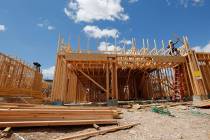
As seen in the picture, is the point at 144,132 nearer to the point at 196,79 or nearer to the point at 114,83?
the point at 114,83

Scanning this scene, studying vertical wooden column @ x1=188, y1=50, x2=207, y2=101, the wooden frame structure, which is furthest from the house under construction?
the wooden frame structure

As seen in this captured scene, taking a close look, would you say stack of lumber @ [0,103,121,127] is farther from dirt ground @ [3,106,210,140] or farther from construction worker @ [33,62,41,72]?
construction worker @ [33,62,41,72]

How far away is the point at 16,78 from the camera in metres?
15.2

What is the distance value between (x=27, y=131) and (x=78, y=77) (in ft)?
49.3

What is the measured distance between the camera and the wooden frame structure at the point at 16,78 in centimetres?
1329

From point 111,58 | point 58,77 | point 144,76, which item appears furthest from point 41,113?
point 144,76

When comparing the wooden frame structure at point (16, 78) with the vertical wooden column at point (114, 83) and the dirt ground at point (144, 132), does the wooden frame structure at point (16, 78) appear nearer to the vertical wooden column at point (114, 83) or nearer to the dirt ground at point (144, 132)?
the vertical wooden column at point (114, 83)

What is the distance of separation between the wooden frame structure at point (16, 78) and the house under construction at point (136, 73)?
3.11 metres

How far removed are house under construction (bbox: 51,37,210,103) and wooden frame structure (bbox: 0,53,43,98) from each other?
122 inches

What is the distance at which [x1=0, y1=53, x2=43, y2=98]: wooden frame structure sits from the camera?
13289 mm

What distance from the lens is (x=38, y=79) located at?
20578 millimetres

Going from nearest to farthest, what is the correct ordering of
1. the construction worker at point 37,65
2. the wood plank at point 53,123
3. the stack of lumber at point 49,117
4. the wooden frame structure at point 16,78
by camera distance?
1. the wood plank at point 53,123
2. the stack of lumber at point 49,117
3. the wooden frame structure at point 16,78
4. the construction worker at point 37,65

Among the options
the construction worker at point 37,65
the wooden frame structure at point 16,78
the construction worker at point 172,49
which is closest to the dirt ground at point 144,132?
the wooden frame structure at point 16,78

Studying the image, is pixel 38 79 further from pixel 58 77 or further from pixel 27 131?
pixel 27 131
